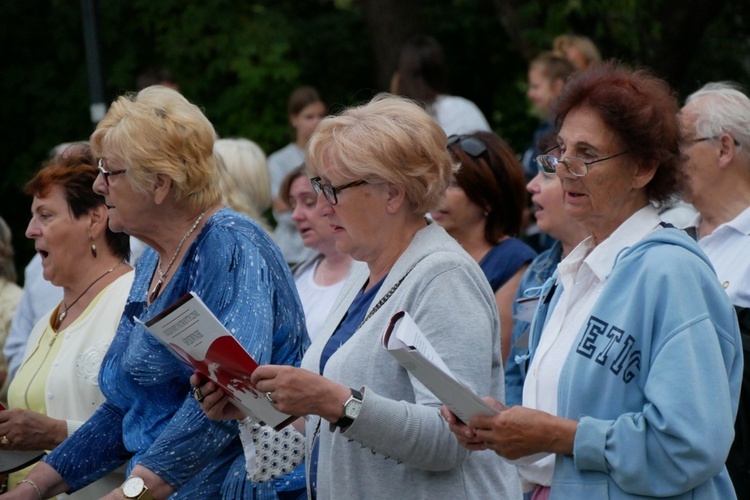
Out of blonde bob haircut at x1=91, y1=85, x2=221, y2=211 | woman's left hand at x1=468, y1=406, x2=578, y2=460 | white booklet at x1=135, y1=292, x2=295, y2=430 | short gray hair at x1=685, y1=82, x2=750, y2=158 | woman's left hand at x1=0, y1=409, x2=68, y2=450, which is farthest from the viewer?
short gray hair at x1=685, y1=82, x2=750, y2=158

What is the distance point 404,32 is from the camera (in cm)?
1067

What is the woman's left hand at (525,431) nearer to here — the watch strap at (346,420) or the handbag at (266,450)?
the watch strap at (346,420)

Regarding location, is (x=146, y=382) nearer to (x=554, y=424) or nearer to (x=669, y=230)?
(x=554, y=424)

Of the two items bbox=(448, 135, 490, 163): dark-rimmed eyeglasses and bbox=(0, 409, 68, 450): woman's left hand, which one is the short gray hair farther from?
bbox=(0, 409, 68, 450): woman's left hand

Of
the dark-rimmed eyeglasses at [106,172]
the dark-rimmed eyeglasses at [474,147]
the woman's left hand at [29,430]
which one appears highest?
the dark-rimmed eyeglasses at [106,172]

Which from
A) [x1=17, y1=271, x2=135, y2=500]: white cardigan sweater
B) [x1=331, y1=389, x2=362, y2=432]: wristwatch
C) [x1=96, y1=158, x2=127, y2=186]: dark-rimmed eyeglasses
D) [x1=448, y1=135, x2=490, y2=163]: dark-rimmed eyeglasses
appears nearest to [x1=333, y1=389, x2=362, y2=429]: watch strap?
[x1=331, y1=389, x2=362, y2=432]: wristwatch

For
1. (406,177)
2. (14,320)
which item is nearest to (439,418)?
A: (406,177)

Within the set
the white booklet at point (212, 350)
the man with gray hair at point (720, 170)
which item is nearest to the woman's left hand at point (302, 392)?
the white booklet at point (212, 350)

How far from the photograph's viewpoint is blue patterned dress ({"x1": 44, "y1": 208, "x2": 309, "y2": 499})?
366 cm

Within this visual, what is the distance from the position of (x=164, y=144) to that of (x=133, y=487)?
116 cm

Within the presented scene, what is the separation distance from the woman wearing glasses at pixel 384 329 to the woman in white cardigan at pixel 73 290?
136 cm

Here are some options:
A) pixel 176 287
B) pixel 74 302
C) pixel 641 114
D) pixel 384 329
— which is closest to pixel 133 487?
pixel 176 287

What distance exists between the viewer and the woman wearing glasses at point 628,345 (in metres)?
2.82

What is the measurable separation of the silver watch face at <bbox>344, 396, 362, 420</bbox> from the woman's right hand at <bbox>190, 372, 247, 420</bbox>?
0.55 metres
